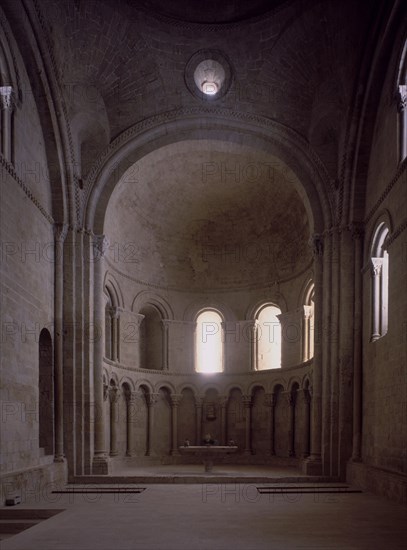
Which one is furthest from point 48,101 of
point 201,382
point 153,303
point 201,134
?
point 201,382

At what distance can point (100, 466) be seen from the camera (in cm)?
Result: 1762

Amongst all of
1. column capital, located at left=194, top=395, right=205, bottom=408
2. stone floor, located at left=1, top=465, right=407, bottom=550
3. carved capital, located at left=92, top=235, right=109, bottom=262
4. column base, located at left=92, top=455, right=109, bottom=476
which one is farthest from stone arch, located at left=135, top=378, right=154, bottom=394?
stone floor, located at left=1, top=465, right=407, bottom=550

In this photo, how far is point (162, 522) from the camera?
10.9 meters

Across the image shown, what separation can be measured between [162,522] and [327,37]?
12.8 metres

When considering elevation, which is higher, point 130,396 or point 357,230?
point 357,230

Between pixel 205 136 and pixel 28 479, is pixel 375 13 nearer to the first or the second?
pixel 205 136

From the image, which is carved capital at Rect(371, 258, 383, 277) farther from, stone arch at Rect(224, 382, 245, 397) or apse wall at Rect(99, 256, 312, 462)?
stone arch at Rect(224, 382, 245, 397)

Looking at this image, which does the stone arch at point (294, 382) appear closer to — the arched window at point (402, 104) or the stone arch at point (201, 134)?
the stone arch at point (201, 134)

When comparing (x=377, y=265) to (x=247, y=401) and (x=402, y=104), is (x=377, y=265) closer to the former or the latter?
(x=402, y=104)

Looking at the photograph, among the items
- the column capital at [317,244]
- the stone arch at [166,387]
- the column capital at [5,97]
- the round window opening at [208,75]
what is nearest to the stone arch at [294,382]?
the stone arch at [166,387]

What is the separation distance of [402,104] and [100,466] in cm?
1235

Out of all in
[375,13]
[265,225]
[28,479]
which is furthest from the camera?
[265,225]

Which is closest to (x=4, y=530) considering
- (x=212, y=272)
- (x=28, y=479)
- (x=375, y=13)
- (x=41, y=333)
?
(x=28, y=479)

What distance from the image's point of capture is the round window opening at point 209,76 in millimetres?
18281
